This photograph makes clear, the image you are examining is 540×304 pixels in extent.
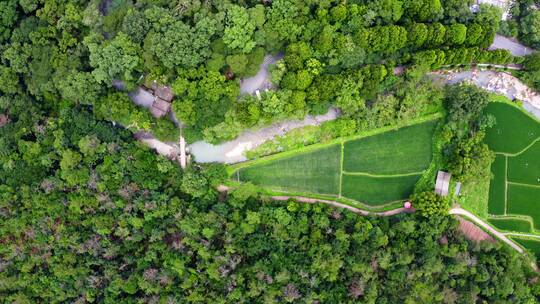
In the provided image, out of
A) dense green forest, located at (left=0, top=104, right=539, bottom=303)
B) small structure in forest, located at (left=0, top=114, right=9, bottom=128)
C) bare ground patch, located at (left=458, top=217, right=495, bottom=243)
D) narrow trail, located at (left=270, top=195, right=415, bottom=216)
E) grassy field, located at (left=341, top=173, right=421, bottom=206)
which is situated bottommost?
dense green forest, located at (left=0, top=104, right=539, bottom=303)

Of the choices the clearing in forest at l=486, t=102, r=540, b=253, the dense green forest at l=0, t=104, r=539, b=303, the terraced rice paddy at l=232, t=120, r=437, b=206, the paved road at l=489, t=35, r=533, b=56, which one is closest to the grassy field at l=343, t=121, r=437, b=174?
the terraced rice paddy at l=232, t=120, r=437, b=206

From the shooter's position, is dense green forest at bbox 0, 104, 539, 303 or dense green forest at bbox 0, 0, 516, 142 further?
dense green forest at bbox 0, 104, 539, 303

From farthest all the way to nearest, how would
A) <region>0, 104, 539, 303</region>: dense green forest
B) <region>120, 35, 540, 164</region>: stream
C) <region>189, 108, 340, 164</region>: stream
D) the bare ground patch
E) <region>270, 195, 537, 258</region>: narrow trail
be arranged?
the bare ground patch < <region>270, 195, 537, 258</region>: narrow trail < <region>189, 108, 340, 164</region>: stream < <region>120, 35, 540, 164</region>: stream < <region>0, 104, 539, 303</region>: dense green forest

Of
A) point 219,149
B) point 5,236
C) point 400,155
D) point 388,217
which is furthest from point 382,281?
point 5,236

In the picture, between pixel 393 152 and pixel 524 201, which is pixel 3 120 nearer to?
pixel 393 152

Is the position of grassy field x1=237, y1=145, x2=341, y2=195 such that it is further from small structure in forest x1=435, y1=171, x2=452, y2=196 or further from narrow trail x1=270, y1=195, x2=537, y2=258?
small structure in forest x1=435, y1=171, x2=452, y2=196

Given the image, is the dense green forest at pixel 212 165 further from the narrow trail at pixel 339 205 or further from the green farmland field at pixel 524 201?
the green farmland field at pixel 524 201
